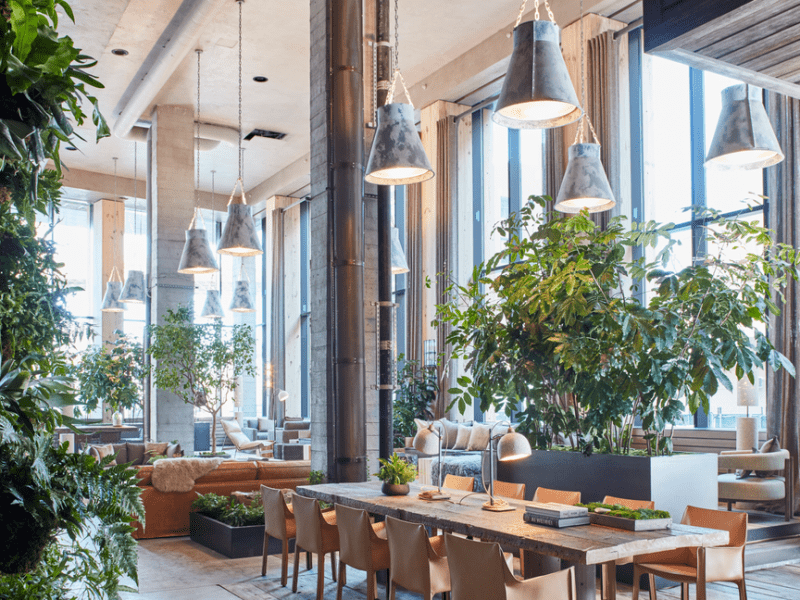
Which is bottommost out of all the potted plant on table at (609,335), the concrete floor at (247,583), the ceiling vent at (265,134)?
the concrete floor at (247,583)

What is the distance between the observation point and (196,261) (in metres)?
8.93

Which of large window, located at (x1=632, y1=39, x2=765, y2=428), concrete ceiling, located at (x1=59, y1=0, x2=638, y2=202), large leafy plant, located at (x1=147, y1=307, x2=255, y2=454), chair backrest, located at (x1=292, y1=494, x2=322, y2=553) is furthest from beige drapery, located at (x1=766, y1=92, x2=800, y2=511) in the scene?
large leafy plant, located at (x1=147, y1=307, x2=255, y2=454)

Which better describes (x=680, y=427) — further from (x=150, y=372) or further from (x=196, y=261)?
(x=150, y=372)

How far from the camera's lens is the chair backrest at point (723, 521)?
420 centimetres

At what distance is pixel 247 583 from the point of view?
19.1 ft

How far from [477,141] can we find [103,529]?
12776 millimetres

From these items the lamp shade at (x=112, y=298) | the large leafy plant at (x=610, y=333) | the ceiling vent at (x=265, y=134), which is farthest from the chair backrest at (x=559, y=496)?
the ceiling vent at (x=265, y=134)

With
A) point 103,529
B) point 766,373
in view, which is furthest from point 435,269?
point 103,529

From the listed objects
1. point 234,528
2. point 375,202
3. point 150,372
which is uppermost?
point 375,202

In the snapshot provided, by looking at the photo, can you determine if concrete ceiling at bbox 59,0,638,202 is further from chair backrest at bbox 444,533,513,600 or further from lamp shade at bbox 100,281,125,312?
chair backrest at bbox 444,533,513,600

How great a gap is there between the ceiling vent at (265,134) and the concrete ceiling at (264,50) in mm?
166

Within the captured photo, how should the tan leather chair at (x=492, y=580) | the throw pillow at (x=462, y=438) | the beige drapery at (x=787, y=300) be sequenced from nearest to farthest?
the tan leather chair at (x=492, y=580) → the beige drapery at (x=787, y=300) → the throw pillow at (x=462, y=438)

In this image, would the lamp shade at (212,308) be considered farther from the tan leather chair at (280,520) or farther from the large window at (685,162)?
the tan leather chair at (280,520)

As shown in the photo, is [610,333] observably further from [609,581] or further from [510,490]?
[609,581]
